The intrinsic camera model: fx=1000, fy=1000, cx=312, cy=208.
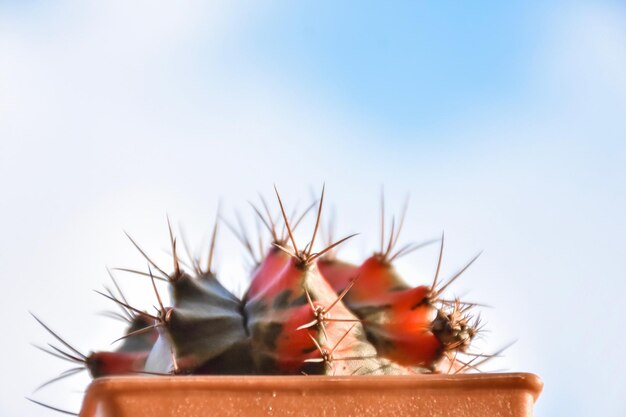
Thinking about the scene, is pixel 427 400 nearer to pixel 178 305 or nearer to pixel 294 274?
pixel 294 274

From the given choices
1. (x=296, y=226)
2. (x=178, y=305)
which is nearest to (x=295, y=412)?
(x=178, y=305)

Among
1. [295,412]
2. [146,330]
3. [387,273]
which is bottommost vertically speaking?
[295,412]

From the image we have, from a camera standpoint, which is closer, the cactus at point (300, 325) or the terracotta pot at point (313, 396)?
the terracotta pot at point (313, 396)

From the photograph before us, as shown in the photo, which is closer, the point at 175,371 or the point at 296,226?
the point at 175,371

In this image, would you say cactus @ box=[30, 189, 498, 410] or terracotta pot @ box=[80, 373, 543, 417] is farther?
cactus @ box=[30, 189, 498, 410]
